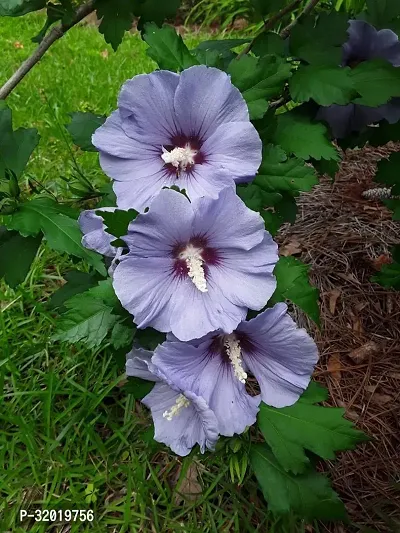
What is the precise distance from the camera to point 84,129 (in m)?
1.18

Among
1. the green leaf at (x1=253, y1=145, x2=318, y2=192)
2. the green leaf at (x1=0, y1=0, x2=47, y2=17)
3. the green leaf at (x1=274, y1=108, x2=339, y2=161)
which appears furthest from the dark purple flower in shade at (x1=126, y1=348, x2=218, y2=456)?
the green leaf at (x1=0, y1=0, x2=47, y2=17)

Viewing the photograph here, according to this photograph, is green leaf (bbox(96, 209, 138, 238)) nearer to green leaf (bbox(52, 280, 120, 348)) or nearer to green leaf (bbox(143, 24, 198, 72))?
green leaf (bbox(52, 280, 120, 348))

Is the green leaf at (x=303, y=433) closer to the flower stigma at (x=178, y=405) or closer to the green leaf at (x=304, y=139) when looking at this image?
the flower stigma at (x=178, y=405)

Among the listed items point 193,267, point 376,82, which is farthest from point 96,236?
point 376,82

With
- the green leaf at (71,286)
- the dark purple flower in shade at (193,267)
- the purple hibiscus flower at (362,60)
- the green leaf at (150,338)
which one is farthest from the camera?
the green leaf at (71,286)

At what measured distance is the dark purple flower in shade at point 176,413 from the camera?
845 mm

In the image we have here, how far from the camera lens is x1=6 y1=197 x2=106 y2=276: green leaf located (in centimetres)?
105

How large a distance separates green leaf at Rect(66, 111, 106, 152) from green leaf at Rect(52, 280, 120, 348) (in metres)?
0.32

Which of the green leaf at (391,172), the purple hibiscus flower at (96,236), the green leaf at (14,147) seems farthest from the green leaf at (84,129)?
the green leaf at (391,172)

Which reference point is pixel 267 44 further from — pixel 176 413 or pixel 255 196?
pixel 176 413

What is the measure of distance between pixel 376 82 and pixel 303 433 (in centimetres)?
68

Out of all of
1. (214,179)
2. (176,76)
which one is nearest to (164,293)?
(214,179)

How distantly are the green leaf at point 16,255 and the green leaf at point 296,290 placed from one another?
0.49 meters

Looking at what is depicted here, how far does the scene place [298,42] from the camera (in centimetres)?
122
